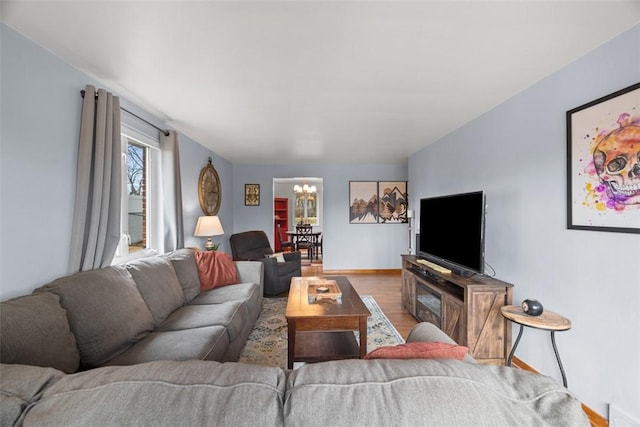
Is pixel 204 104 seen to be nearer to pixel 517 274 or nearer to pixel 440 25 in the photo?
pixel 440 25

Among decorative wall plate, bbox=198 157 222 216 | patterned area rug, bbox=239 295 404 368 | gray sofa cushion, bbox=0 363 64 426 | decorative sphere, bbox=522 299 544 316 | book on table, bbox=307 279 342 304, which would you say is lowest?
patterned area rug, bbox=239 295 404 368

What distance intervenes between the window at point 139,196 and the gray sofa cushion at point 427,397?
→ 256 cm

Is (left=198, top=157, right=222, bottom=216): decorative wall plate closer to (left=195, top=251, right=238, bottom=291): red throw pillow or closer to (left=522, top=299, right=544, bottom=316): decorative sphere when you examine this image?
(left=195, top=251, right=238, bottom=291): red throw pillow

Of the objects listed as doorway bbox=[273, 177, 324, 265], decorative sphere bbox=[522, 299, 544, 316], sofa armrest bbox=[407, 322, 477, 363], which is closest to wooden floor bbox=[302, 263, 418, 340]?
decorative sphere bbox=[522, 299, 544, 316]

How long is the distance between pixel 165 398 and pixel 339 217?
205 inches

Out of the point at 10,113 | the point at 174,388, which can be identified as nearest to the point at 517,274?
the point at 174,388

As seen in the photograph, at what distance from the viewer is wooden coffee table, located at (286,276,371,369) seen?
2049mm

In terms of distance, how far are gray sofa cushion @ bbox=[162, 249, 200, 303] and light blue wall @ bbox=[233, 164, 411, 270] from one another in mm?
3007

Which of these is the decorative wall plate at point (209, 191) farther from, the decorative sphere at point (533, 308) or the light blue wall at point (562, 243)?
the decorative sphere at point (533, 308)

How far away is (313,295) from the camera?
2.51 metres

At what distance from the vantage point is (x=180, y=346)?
164 cm

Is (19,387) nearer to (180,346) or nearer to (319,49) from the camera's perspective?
(180,346)

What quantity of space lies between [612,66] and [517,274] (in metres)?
1.59

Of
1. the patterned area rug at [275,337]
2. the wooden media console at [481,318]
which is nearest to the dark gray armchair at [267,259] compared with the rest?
the patterned area rug at [275,337]
